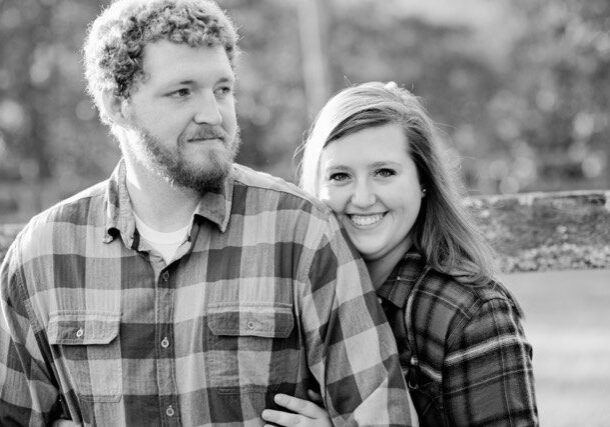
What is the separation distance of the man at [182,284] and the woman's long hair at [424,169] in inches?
12.6

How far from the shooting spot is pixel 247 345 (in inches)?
101

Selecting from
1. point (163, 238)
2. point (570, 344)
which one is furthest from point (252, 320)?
point (570, 344)

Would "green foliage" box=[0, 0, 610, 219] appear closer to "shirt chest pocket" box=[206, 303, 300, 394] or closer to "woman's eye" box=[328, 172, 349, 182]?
"woman's eye" box=[328, 172, 349, 182]

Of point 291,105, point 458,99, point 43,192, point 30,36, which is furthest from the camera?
point 458,99

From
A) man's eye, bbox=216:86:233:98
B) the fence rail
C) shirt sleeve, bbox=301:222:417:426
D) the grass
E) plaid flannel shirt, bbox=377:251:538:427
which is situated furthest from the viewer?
the grass

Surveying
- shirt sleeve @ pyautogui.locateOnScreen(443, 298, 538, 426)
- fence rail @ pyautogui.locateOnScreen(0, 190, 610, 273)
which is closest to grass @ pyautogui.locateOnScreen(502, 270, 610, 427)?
fence rail @ pyautogui.locateOnScreen(0, 190, 610, 273)

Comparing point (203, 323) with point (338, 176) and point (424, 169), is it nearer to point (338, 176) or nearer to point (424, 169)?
point (338, 176)

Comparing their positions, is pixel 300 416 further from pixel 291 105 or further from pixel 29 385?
pixel 291 105

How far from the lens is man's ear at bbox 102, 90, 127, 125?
2.80 m

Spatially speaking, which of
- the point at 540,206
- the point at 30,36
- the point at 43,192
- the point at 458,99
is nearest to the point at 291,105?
the point at 458,99

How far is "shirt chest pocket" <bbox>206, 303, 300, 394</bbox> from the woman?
98 mm

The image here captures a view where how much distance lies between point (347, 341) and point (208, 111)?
801mm

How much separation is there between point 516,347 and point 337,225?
0.65 m

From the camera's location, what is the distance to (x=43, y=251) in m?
2.74
